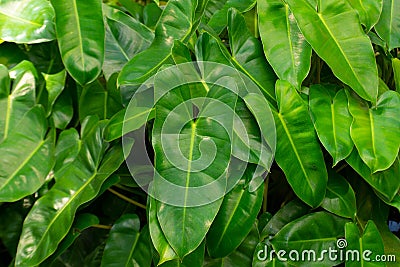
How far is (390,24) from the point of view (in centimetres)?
131

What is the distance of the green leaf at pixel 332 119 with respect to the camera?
1146 mm

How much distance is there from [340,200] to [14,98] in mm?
899

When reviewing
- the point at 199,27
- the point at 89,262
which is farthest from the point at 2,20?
the point at 89,262

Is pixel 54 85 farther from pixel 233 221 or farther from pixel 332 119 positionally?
pixel 332 119

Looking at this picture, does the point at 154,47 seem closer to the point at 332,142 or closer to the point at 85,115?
the point at 85,115

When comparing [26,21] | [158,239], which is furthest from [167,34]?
[158,239]

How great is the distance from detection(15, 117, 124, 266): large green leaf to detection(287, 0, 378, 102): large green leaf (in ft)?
1.79

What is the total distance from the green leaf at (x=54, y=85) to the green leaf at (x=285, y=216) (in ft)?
2.23

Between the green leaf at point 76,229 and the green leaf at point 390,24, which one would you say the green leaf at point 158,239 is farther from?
the green leaf at point 390,24

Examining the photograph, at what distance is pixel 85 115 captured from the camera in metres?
1.52

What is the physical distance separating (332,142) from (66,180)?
0.67 metres

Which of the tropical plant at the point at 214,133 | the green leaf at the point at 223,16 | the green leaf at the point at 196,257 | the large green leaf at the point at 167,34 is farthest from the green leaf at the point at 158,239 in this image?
the green leaf at the point at 223,16

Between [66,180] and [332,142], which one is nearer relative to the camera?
[332,142]

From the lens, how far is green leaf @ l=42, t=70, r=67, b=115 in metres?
1.46
